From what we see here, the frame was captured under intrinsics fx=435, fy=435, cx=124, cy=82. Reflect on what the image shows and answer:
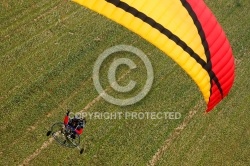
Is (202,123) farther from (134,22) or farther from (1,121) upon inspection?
(134,22)

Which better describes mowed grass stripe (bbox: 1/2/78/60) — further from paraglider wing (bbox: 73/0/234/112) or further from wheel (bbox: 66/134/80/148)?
paraglider wing (bbox: 73/0/234/112)

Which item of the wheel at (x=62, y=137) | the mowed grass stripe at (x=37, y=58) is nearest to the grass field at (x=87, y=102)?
the mowed grass stripe at (x=37, y=58)

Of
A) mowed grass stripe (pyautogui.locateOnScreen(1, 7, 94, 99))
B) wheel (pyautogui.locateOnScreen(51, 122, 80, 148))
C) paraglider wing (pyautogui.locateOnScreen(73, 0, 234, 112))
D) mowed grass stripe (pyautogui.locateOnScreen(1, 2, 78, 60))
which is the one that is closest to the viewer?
paraglider wing (pyautogui.locateOnScreen(73, 0, 234, 112))

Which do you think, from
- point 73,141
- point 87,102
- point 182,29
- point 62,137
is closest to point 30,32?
point 87,102

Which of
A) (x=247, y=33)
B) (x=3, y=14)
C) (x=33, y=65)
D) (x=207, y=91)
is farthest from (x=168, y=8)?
(x=247, y=33)

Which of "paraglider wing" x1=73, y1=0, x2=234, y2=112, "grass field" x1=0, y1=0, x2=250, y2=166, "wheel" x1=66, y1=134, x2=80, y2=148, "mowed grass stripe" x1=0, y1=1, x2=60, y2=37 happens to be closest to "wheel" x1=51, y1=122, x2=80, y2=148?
"wheel" x1=66, y1=134, x2=80, y2=148

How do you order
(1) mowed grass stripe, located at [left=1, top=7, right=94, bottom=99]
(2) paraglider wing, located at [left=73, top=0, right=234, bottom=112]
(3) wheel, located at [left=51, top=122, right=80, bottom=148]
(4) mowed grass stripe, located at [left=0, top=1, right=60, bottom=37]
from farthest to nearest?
(4) mowed grass stripe, located at [left=0, top=1, right=60, bottom=37], (1) mowed grass stripe, located at [left=1, top=7, right=94, bottom=99], (3) wheel, located at [left=51, top=122, right=80, bottom=148], (2) paraglider wing, located at [left=73, top=0, right=234, bottom=112]

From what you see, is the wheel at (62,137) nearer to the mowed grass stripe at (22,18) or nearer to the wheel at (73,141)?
the wheel at (73,141)
